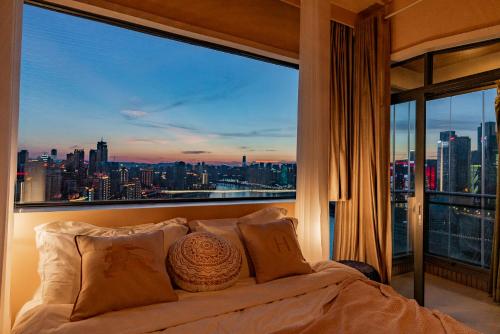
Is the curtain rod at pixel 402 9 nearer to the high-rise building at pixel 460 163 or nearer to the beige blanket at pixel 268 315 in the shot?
the high-rise building at pixel 460 163

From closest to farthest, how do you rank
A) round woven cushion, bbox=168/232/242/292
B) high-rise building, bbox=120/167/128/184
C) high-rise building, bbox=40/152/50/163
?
round woven cushion, bbox=168/232/242/292
high-rise building, bbox=40/152/50/163
high-rise building, bbox=120/167/128/184

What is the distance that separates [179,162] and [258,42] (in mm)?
1348

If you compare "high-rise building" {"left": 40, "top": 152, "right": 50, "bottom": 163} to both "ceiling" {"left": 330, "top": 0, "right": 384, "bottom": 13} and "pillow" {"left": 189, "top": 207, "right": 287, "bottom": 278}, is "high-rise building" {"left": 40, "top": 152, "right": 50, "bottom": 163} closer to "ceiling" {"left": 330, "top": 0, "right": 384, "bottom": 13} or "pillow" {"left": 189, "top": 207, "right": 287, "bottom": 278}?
"pillow" {"left": 189, "top": 207, "right": 287, "bottom": 278}

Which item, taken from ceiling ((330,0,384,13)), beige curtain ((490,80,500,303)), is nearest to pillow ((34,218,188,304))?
ceiling ((330,0,384,13))

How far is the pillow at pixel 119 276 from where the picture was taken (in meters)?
1.40

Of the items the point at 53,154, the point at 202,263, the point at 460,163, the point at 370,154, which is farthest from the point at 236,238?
the point at 460,163

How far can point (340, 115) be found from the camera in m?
3.04

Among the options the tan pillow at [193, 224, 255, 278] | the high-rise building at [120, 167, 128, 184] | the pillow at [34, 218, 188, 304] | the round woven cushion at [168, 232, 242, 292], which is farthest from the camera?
the high-rise building at [120, 167, 128, 184]

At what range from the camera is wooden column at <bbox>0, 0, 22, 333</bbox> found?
1589mm

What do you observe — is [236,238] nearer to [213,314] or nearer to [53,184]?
[213,314]

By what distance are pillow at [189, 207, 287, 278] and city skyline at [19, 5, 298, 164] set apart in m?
0.70

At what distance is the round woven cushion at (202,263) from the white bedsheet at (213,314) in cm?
6

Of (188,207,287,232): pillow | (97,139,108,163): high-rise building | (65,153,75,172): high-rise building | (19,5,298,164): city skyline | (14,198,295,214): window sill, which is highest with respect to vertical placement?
(19,5,298,164): city skyline

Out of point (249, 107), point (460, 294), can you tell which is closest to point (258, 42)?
point (249, 107)
